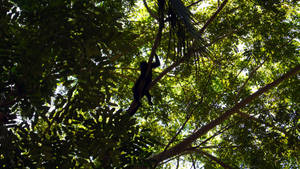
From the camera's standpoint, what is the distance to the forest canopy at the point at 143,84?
2391 mm

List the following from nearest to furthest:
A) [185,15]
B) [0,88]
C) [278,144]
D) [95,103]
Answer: [185,15] < [0,88] < [95,103] < [278,144]

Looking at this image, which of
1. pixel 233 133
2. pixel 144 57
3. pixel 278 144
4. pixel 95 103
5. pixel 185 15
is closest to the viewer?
pixel 185 15

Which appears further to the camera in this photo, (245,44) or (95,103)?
(245,44)

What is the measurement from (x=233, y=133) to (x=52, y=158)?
4.33 meters

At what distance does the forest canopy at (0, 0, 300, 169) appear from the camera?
239 cm

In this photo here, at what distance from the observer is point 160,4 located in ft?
8.17

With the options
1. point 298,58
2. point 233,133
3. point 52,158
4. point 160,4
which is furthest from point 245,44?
point 52,158

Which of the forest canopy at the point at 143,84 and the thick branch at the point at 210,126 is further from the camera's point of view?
the thick branch at the point at 210,126

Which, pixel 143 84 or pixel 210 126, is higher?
pixel 143 84

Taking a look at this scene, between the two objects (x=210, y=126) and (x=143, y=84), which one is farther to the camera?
(x=143, y=84)

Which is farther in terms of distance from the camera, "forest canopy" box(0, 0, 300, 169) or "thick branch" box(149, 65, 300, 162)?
"thick branch" box(149, 65, 300, 162)

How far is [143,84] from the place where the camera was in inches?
186

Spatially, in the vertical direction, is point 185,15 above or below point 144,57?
below

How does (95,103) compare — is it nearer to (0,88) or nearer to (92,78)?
(92,78)
